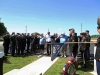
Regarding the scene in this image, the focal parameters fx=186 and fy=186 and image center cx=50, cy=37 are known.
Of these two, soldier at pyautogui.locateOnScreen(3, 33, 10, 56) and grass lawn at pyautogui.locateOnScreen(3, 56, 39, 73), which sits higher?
soldier at pyautogui.locateOnScreen(3, 33, 10, 56)

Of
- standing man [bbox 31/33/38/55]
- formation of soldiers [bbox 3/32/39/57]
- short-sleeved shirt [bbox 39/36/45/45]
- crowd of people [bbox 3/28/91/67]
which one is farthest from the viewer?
standing man [bbox 31/33/38/55]

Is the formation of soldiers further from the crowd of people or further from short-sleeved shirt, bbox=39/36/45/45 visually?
short-sleeved shirt, bbox=39/36/45/45

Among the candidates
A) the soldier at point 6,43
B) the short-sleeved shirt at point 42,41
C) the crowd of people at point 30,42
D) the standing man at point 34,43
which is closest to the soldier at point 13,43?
the crowd of people at point 30,42

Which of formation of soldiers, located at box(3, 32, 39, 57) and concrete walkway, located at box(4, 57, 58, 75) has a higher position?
formation of soldiers, located at box(3, 32, 39, 57)

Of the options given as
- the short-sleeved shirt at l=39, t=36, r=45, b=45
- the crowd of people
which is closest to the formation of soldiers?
the crowd of people

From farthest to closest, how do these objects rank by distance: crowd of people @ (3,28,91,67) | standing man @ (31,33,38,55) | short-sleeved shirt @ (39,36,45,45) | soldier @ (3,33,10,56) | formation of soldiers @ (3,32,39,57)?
standing man @ (31,33,38,55), short-sleeved shirt @ (39,36,45,45), soldier @ (3,33,10,56), formation of soldiers @ (3,32,39,57), crowd of people @ (3,28,91,67)

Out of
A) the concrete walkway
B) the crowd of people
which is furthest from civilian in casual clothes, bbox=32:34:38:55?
the concrete walkway

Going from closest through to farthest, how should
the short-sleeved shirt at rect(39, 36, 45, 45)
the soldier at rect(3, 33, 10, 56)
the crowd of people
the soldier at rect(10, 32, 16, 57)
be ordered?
the crowd of people
the soldier at rect(10, 32, 16, 57)
the soldier at rect(3, 33, 10, 56)
the short-sleeved shirt at rect(39, 36, 45, 45)

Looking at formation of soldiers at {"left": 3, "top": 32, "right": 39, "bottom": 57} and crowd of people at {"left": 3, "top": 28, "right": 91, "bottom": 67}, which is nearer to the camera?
crowd of people at {"left": 3, "top": 28, "right": 91, "bottom": 67}

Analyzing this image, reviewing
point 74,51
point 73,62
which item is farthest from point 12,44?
point 73,62

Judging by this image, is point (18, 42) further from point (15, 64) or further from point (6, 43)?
point (15, 64)

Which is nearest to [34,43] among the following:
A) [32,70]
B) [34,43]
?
[34,43]

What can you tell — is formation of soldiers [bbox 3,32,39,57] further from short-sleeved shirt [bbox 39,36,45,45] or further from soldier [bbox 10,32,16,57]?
short-sleeved shirt [bbox 39,36,45,45]

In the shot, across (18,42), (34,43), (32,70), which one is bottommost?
(32,70)
